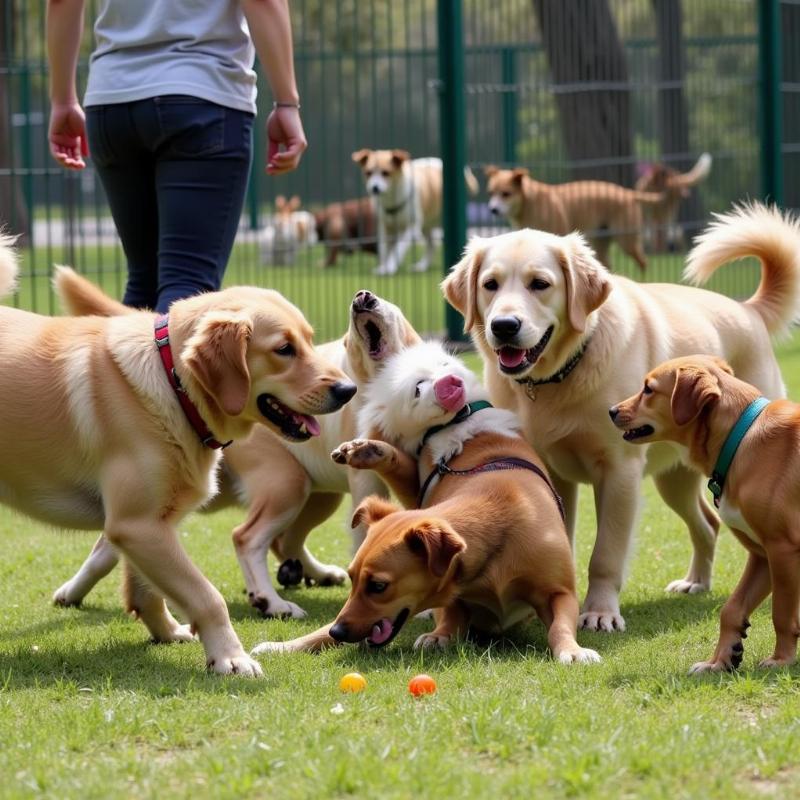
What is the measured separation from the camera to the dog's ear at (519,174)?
519 inches

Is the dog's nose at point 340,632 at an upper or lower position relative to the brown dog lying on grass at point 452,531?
lower

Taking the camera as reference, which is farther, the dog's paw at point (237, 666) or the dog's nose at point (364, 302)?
the dog's nose at point (364, 302)

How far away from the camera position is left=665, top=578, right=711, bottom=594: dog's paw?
5641 millimetres

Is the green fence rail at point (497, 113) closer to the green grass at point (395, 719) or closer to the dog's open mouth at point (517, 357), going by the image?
the dog's open mouth at point (517, 357)

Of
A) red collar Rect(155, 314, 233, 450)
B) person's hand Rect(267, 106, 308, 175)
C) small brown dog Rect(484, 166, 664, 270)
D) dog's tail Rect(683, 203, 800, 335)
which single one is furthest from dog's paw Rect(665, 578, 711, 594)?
small brown dog Rect(484, 166, 664, 270)

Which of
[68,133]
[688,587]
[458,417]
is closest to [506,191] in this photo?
[68,133]

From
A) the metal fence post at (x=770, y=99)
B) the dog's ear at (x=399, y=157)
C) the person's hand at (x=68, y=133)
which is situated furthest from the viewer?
the metal fence post at (x=770, y=99)

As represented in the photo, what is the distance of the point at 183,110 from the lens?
17.4 feet

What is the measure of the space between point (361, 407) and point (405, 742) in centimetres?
237

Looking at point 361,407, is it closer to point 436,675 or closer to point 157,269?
point 157,269

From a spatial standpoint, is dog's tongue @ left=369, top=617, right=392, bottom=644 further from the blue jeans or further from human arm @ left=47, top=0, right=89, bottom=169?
human arm @ left=47, top=0, right=89, bottom=169

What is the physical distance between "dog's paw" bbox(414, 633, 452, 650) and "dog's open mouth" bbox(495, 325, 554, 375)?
108 centimetres

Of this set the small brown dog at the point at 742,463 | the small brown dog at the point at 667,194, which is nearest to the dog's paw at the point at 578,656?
the small brown dog at the point at 742,463

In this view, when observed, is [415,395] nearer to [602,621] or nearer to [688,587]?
[602,621]
